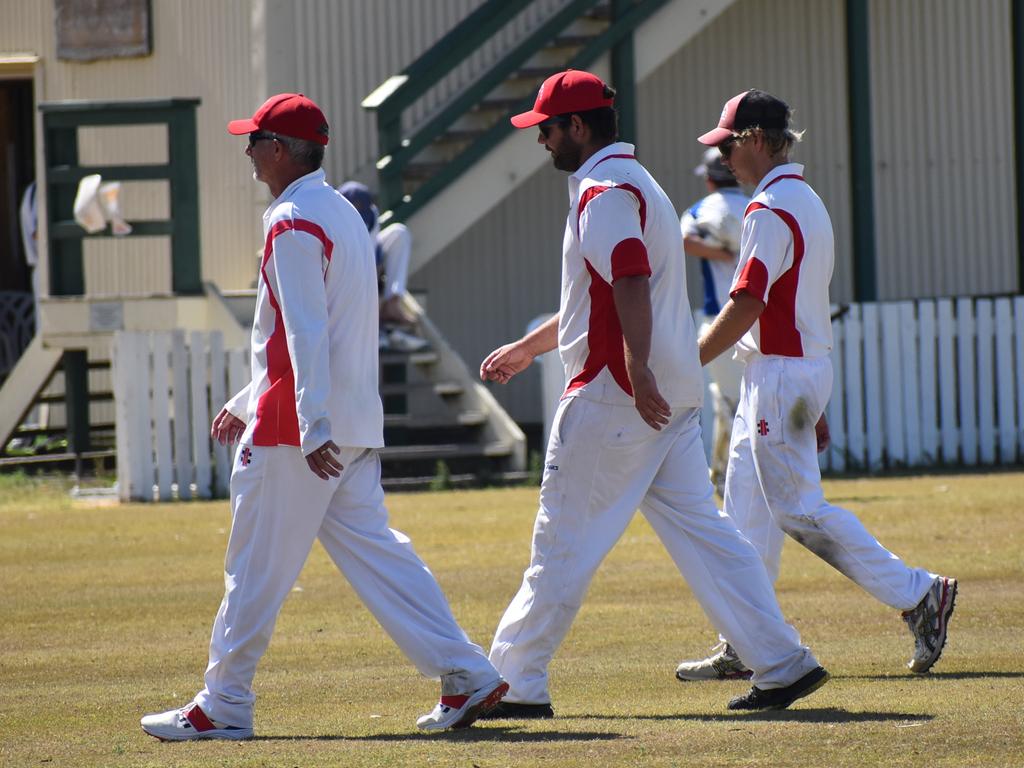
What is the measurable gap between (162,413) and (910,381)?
605cm

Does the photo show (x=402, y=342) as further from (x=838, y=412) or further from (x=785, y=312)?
(x=785, y=312)

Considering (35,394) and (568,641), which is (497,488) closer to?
(35,394)

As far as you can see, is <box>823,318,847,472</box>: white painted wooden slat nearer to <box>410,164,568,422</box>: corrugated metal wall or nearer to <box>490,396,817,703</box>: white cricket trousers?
<box>410,164,568,422</box>: corrugated metal wall

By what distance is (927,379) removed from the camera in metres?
15.3

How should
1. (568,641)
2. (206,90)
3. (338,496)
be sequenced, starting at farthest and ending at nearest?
1. (206,90)
2. (568,641)
3. (338,496)

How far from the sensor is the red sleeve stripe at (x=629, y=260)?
5.64 metres

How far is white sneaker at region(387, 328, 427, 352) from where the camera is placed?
608 inches

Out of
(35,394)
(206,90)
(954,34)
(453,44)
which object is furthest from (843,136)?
(35,394)

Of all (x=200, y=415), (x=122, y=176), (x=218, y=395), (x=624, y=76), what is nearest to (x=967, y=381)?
(x=624, y=76)

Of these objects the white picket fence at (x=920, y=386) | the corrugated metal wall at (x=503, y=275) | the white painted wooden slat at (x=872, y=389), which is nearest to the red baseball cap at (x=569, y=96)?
the white picket fence at (x=920, y=386)

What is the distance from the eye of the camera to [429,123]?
1634 centimetres

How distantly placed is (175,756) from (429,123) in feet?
37.7

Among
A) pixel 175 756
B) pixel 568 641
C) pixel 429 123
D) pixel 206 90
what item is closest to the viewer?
pixel 175 756

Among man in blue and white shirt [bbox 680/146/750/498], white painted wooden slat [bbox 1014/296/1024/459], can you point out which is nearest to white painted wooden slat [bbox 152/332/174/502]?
man in blue and white shirt [bbox 680/146/750/498]
